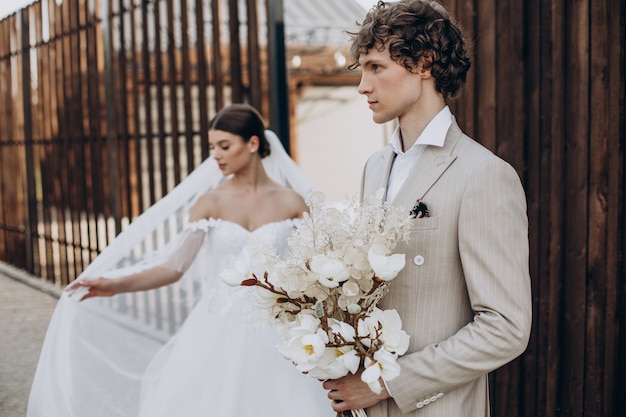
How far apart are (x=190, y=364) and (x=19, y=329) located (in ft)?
14.7

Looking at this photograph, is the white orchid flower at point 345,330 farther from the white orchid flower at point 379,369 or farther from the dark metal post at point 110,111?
the dark metal post at point 110,111

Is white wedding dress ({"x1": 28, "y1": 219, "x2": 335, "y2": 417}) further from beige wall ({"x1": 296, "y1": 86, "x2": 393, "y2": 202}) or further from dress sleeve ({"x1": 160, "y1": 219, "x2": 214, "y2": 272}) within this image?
beige wall ({"x1": 296, "y1": 86, "x2": 393, "y2": 202})

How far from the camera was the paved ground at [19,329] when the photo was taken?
542 centimetres

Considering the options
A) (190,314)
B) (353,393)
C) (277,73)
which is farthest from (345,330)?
(277,73)

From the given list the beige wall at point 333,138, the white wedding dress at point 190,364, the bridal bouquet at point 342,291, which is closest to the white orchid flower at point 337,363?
the bridal bouquet at point 342,291

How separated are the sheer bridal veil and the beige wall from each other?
14308 millimetres

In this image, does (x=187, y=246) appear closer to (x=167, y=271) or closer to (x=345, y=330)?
(x=167, y=271)

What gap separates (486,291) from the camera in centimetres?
172

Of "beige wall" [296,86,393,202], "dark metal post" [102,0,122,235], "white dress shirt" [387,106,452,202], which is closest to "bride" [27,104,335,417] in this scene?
"white dress shirt" [387,106,452,202]

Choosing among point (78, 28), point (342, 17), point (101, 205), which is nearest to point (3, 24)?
point (78, 28)

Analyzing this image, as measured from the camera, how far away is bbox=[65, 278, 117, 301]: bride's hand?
372cm

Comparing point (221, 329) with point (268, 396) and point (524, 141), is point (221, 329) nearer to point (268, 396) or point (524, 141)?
point (268, 396)

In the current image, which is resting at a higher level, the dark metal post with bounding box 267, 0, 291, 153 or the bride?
the dark metal post with bounding box 267, 0, 291, 153

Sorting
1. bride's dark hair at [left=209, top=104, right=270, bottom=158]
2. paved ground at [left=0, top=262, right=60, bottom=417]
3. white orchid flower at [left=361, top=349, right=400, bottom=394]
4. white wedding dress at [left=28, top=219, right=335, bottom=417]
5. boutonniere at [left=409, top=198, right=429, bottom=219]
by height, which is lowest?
paved ground at [left=0, top=262, right=60, bottom=417]
